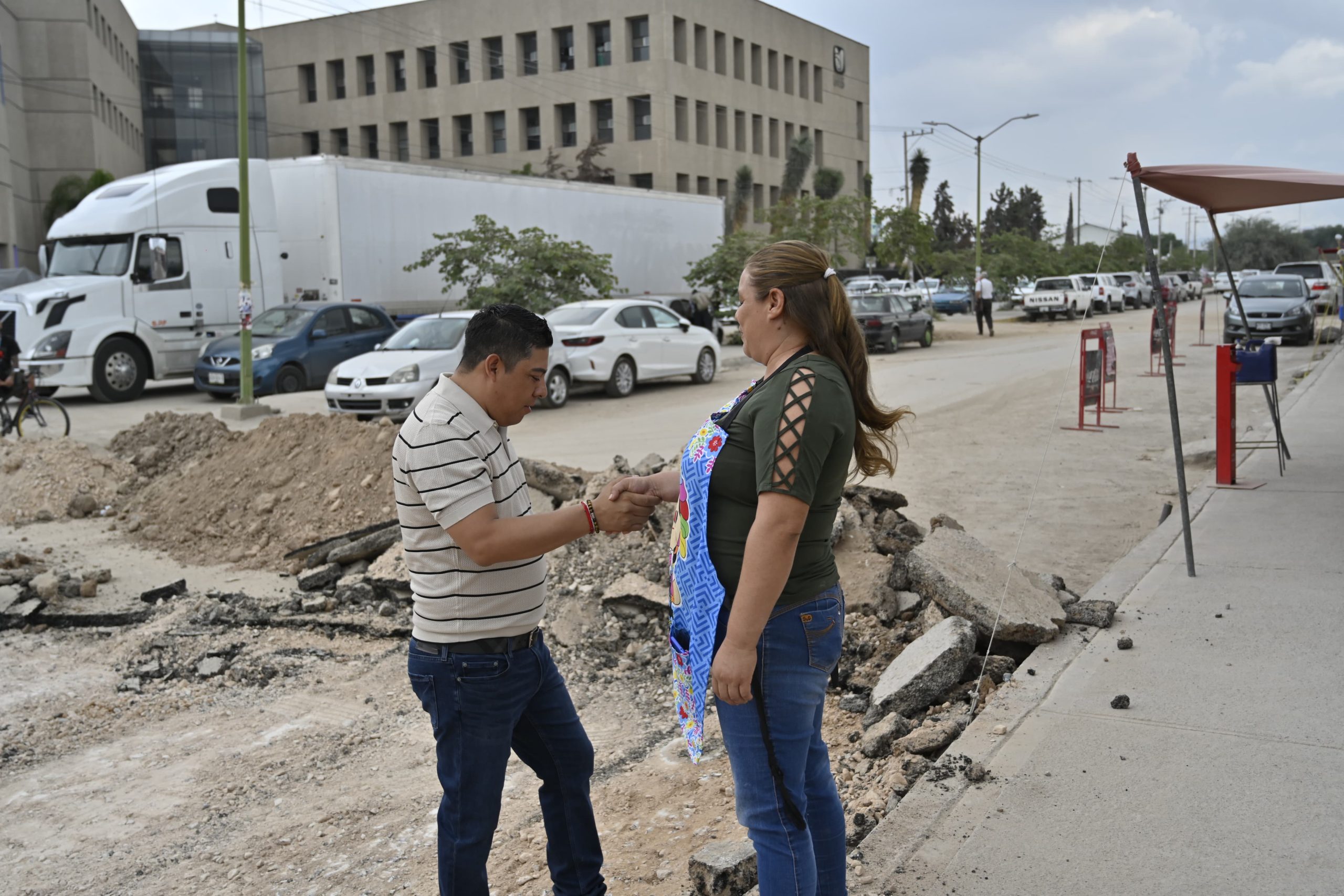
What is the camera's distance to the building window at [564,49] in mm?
59781

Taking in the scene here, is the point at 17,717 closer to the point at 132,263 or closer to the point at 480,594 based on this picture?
the point at 480,594

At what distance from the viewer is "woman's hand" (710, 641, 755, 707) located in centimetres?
246

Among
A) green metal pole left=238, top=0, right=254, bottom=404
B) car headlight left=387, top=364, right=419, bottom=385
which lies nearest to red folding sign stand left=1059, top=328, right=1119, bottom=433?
car headlight left=387, top=364, right=419, bottom=385

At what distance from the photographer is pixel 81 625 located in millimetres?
7023

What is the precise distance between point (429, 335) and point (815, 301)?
47.4 feet

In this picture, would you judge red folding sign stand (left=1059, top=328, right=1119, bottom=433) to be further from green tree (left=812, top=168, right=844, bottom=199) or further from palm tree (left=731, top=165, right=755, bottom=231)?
green tree (left=812, top=168, right=844, bottom=199)

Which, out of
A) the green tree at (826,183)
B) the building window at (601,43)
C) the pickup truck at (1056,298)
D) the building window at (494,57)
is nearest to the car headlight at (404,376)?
the pickup truck at (1056,298)

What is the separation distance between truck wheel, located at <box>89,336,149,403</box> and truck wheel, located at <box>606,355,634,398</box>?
8.03 meters

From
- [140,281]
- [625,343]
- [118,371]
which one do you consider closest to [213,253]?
[140,281]

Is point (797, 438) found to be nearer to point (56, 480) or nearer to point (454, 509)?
point (454, 509)

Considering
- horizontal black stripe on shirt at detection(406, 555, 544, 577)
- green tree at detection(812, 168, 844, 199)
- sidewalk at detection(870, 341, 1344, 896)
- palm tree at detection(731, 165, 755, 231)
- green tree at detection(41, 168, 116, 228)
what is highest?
green tree at detection(812, 168, 844, 199)

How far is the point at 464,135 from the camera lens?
208 feet

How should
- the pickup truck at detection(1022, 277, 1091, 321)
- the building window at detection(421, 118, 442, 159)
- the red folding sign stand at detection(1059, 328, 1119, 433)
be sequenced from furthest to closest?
the building window at detection(421, 118, 442, 159)
the pickup truck at detection(1022, 277, 1091, 321)
the red folding sign stand at detection(1059, 328, 1119, 433)

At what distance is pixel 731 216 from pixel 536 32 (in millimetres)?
14474
